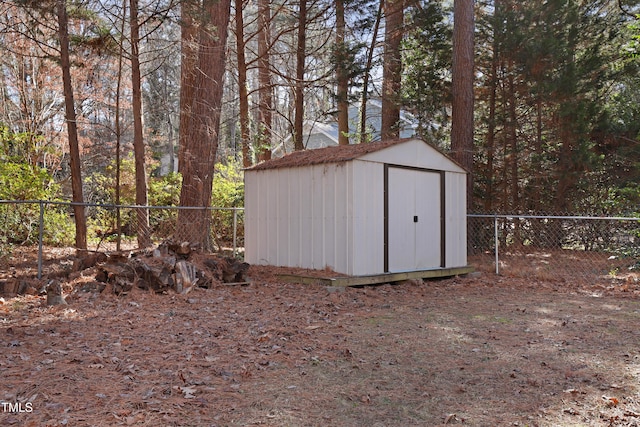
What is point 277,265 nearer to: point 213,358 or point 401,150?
point 401,150

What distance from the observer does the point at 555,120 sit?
12.7m

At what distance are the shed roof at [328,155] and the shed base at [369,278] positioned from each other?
1.74 meters

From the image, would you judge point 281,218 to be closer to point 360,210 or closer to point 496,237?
point 360,210

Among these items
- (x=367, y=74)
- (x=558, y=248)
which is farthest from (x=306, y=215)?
(x=558, y=248)

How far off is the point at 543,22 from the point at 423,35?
302 cm

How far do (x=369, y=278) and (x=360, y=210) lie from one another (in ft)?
3.37

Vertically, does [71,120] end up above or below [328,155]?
above

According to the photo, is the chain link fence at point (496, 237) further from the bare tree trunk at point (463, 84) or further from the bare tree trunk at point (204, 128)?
the bare tree trunk at point (463, 84)

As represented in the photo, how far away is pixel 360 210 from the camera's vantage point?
7.74 m

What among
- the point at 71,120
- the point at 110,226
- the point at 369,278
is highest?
the point at 71,120

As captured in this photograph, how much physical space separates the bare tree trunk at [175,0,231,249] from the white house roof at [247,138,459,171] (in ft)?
3.37

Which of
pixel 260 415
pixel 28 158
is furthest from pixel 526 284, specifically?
pixel 28 158

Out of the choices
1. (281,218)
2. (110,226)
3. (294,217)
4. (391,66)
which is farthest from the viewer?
(391,66)

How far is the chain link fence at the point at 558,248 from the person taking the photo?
982cm
